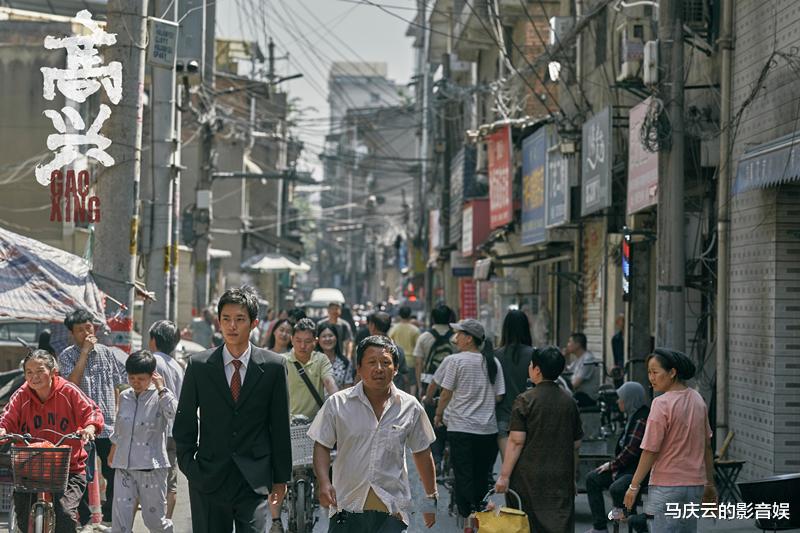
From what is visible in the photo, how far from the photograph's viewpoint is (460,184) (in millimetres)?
35594

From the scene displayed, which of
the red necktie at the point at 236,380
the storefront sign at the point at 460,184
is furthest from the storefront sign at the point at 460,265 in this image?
the red necktie at the point at 236,380

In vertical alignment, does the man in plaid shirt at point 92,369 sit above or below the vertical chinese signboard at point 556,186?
below

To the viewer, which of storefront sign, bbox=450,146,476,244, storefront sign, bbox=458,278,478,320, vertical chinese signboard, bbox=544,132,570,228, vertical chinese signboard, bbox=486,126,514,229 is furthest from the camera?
storefront sign, bbox=458,278,478,320

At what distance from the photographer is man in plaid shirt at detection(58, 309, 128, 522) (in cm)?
1055

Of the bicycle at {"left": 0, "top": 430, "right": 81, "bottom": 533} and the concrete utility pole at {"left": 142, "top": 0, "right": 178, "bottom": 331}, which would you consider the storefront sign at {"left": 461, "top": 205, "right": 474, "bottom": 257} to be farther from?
the bicycle at {"left": 0, "top": 430, "right": 81, "bottom": 533}

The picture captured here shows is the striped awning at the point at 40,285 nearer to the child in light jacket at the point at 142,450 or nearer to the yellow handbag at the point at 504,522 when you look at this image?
the child in light jacket at the point at 142,450

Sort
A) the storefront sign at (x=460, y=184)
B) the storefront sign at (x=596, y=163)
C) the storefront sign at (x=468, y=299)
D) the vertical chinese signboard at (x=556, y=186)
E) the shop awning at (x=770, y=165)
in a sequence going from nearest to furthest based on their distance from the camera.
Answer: the shop awning at (x=770, y=165)
the storefront sign at (x=596, y=163)
the vertical chinese signboard at (x=556, y=186)
the storefront sign at (x=460, y=184)
the storefront sign at (x=468, y=299)

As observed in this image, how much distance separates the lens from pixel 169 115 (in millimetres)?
16375

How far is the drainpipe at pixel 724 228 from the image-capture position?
1360 centimetres

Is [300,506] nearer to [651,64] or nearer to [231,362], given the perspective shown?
[231,362]

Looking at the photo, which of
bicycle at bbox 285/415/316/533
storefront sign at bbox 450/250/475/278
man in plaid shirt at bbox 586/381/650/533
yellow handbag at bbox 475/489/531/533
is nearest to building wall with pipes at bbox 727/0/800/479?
man in plaid shirt at bbox 586/381/650/533

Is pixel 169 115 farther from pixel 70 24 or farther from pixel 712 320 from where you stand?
pixel 712 320

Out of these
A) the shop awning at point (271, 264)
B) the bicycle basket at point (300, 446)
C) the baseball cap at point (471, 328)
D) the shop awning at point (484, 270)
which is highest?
the shop awning at point (271, 264)

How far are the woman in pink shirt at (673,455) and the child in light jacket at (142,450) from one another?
11.1ft
